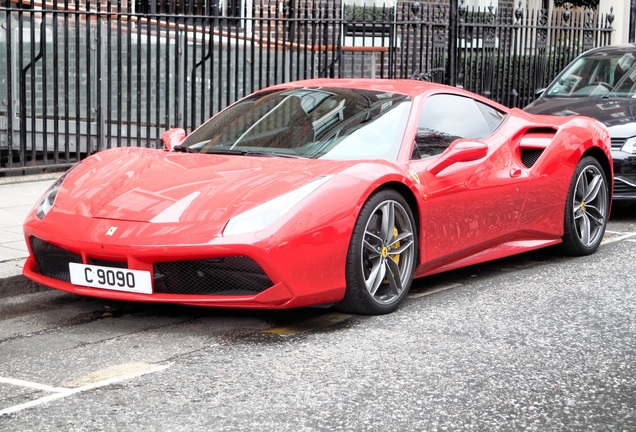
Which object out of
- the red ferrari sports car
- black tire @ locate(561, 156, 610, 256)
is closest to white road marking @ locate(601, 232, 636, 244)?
black tire @ locate(561, 156, 610, 256)

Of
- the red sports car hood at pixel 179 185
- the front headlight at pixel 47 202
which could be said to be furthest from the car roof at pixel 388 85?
the front headlight at pixel 47 202

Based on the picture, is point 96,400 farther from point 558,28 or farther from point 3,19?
point 558,28

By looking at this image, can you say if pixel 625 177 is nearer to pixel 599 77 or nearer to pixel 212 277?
pixel 599 77

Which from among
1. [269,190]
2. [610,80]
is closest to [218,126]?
[269,190]

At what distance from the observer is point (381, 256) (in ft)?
19.6

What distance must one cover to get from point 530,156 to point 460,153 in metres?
1.07

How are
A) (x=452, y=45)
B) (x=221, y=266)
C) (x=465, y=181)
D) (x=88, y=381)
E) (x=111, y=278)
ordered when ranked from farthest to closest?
(x=452, y=45)
(x=465, y=181)
(x=111, y=278)
(x=221, y=266)
(x=88, y=381)

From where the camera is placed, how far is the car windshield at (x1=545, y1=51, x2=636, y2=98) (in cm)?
1141

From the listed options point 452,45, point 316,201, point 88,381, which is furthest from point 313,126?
point 452,45

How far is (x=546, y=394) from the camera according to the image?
4641 mm

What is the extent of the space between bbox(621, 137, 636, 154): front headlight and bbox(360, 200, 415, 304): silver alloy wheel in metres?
4.30

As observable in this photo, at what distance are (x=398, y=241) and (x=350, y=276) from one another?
51cm

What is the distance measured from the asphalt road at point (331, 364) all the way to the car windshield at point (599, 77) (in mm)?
4931

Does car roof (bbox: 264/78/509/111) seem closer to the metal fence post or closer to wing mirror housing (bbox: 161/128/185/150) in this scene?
wing mirror housing (bbox: 161/128/185/150)
